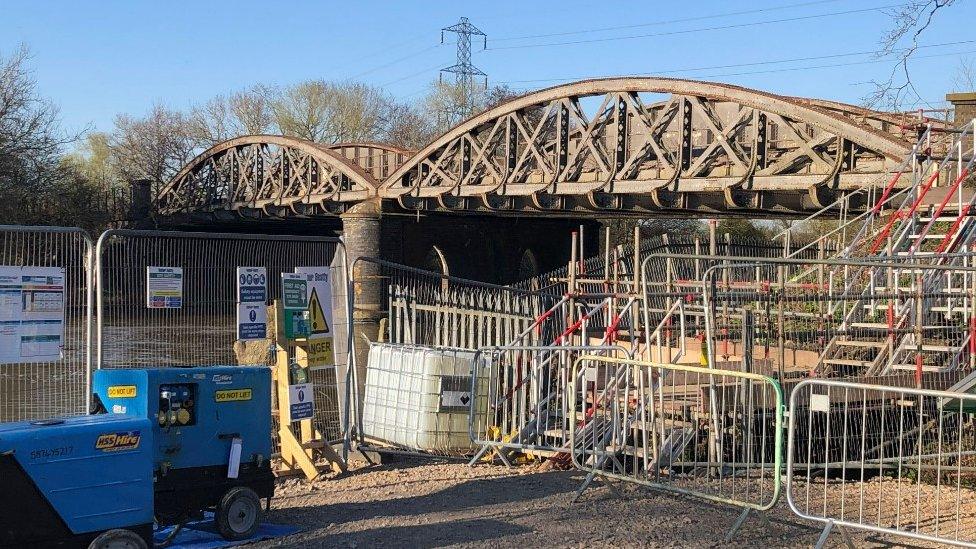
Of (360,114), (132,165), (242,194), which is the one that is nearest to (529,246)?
(242,194)

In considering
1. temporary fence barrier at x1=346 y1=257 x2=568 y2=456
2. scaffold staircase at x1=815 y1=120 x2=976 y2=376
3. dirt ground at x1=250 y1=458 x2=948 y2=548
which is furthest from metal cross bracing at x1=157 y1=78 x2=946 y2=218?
dirt ground at x1=250 y1=458 x2=948 y2=548

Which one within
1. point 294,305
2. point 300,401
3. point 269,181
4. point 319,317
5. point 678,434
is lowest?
point 678,434

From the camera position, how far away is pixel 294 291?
10461 millimetres

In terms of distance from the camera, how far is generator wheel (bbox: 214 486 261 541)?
26.3ft

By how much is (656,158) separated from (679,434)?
54.3 feet

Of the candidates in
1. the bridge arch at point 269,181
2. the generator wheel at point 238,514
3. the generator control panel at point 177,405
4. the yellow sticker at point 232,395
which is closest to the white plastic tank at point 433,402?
the yellow sticker at point 232,395

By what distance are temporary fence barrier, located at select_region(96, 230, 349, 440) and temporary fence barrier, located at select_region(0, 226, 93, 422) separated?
0.75 feet

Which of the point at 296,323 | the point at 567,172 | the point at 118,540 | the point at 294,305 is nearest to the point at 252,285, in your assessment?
the point at 294,305

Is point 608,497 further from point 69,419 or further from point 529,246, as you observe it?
point 529,246

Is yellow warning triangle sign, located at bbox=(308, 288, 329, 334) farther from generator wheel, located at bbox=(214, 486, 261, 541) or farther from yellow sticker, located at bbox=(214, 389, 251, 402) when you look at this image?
generator wheel, located at bbox=(214, 486, 261, 541)

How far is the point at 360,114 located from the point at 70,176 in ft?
87.9

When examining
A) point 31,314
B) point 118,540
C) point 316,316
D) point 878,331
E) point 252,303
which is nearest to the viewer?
point 118,540

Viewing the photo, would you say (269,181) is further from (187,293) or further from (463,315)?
(187,293)

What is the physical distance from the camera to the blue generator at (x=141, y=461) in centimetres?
661
